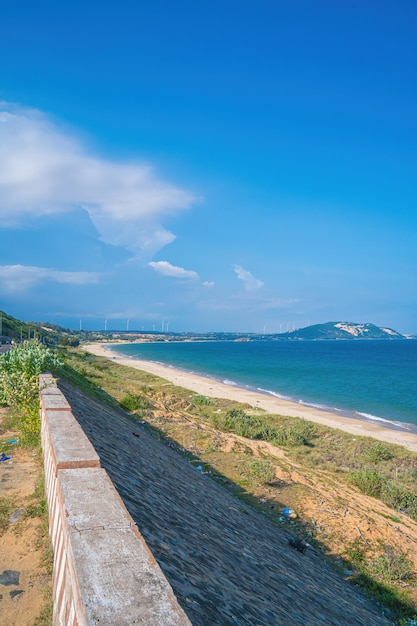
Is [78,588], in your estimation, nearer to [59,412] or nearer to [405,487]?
[59,412]

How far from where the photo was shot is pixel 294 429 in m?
23.7

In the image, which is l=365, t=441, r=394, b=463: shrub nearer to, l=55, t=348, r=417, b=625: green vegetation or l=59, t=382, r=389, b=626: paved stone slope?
l=55, t=348, r=417, b=625: green vegetation

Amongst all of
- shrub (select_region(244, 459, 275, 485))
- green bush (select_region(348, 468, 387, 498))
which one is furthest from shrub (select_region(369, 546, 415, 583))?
green bush (select_region(348, 468, 387, 498))

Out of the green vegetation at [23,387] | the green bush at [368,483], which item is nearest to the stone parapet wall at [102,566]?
the green vegetation at [23,387]

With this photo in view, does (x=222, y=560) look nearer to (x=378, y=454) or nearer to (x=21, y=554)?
(x=21, y=554)

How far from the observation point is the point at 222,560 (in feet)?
14.6

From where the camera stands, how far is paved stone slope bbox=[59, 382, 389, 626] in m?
3.32

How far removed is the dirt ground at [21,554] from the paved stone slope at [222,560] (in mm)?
1164

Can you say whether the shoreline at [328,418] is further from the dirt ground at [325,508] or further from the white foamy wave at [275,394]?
the dirt ground at [325,508]

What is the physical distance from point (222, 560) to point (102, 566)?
7.71ft

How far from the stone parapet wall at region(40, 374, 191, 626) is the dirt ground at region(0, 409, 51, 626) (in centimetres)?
46

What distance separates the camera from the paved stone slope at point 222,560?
332 cm

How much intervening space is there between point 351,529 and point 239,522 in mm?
4762

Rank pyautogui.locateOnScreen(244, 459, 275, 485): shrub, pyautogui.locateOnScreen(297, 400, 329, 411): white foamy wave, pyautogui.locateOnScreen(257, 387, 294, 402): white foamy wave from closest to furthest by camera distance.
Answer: pyautogui.locateOnScreen(244, 459, 275, 485): shrub → pyautogui.locateOnScreen(297, 400, 329, 411): white foamy wave → pyautogui.locateOnScreen(257, 387, 294, 402): white foamy wave
